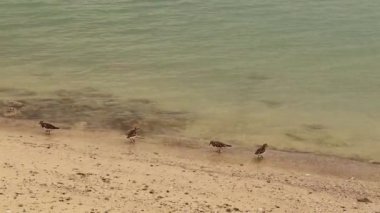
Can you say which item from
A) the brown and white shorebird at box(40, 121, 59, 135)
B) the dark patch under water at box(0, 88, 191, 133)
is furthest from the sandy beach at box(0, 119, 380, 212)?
the dark patch under water at box(0, 88, 191, 133)

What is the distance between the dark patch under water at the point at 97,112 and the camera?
40.4ft

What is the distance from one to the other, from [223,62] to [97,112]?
390 cm

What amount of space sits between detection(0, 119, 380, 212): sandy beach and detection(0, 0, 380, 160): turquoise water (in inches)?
31.0

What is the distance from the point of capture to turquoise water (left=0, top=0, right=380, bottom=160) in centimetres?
1238

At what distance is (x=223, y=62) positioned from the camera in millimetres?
15586

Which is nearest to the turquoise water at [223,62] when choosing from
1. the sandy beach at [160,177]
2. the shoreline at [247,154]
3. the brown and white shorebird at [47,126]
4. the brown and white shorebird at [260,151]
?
the shoreline at [247,154]

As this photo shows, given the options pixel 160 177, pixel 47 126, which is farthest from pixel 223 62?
pixel 160 177

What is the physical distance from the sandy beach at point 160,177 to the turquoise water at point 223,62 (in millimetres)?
788

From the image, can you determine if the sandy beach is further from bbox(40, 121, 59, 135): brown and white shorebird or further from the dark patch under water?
the dark patch under water

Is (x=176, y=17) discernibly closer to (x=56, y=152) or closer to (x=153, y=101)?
(x=153, y=101)

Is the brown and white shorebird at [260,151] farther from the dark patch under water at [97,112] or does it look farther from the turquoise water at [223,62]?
the dark patch under water at [97,112]

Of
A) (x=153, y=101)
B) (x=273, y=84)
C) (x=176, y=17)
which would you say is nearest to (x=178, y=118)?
(x=153, y=101)

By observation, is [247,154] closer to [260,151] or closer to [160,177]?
[260,151]

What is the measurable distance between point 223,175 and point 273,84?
4.51 meters
